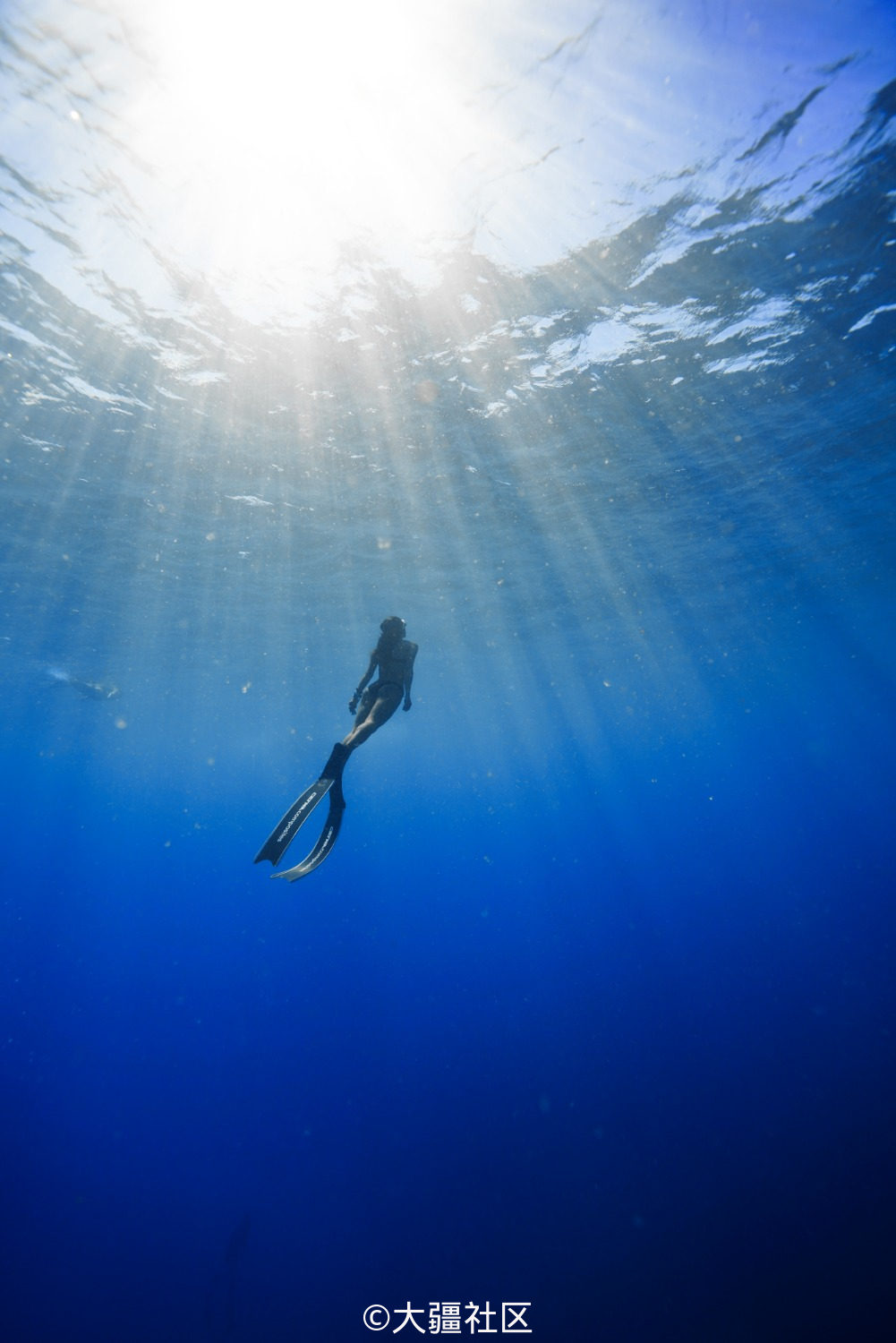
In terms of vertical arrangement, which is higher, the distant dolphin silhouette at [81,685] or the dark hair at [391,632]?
the distant dolphin silhouette at [81,685]

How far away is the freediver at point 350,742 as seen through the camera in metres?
5.78

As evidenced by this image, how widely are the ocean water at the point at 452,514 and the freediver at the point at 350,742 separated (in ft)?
21.7

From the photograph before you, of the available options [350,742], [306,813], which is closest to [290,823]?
[306,813]

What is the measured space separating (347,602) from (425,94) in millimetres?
19287

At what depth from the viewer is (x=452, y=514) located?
57.1ft

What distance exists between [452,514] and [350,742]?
42.5 feet

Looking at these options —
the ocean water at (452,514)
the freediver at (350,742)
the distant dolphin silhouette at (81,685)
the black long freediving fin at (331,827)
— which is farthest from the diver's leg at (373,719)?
the distant dolphin silhouette at (81,685)

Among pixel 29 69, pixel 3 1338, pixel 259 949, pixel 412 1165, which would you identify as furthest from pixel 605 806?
pixel 29 69

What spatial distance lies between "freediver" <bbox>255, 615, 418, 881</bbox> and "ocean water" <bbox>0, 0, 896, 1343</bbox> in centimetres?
662

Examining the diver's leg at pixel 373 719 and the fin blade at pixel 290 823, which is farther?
the diver's leg at pixel 373 719

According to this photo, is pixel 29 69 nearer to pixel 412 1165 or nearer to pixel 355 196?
pixel 355 196

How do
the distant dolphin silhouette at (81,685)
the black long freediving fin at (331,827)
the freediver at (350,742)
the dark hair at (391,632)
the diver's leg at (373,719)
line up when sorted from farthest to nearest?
1. the distant dolphin silhouette at (81,685)
2. the dark hair at (391,632)
3. the diver's leg at (373,719)
4. the black long freediving fin at (331,827)
5. the freediver at (350,742)

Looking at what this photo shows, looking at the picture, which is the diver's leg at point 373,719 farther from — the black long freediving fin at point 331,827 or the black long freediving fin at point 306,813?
the black long freediving fin at point 331,827

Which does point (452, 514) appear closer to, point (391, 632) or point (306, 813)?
point (391, 632)
